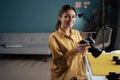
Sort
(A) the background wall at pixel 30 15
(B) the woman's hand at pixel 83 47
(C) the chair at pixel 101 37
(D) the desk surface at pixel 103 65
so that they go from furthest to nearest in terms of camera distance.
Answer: (A) the background wall at pixel 30 15 < (D) the desk surface at pixel 103 65 < (B) the woman's hand at pixel 83 47 < (C) the chair at pixel 101 37

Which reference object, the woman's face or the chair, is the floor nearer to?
the woman's face

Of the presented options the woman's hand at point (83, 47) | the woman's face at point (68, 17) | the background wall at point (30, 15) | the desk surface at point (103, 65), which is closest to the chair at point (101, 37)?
the woman's hand at point (83, 47)

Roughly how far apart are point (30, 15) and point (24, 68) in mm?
2037

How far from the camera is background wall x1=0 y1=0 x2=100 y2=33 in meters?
5.78

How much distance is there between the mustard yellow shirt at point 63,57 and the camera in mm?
1565

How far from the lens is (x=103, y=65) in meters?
1.61

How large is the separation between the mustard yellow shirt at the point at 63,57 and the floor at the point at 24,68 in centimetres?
219

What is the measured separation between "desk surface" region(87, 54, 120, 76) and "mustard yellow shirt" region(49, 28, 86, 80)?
152 mm

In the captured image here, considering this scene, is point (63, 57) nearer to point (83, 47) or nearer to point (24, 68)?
point (83, 47)

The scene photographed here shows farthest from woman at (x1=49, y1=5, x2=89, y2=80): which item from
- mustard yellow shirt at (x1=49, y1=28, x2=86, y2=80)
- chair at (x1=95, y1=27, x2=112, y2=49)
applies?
chair at (x1=95, y1=27, x2=112, y2=49)

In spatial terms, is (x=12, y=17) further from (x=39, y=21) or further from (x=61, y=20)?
(x=61, y=20)

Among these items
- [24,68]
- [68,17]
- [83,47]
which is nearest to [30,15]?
[24,68]

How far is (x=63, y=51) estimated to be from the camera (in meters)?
1.60

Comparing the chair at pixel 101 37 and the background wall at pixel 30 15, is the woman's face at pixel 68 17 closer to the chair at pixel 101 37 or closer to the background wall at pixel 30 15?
the chair at pixel 101 37
